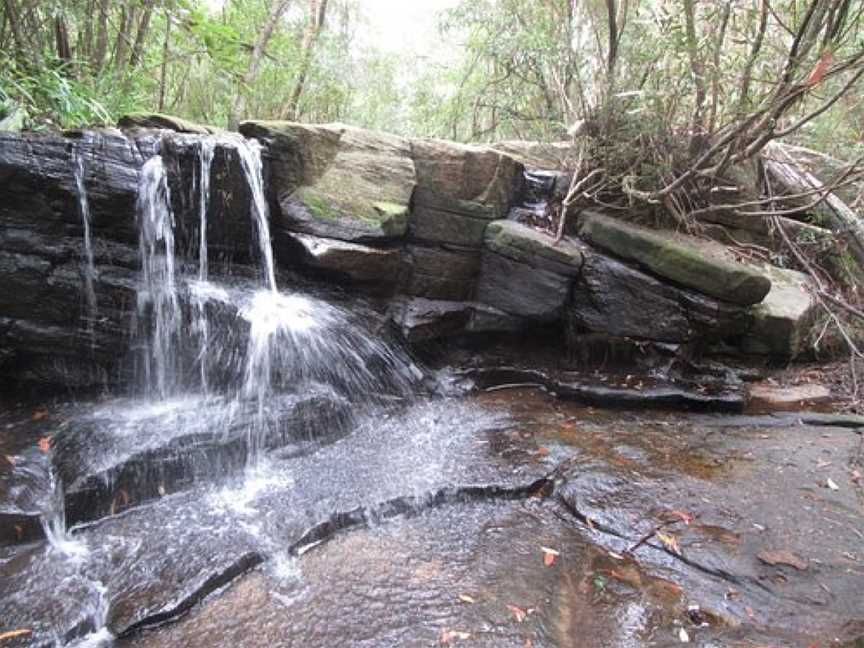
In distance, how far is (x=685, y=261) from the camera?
5066 mm

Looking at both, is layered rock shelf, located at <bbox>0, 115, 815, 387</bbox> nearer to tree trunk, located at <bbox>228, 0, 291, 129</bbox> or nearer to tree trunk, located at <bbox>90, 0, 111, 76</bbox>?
tree trunk, located at <bbox>90, 0, 111, 76</bbox>

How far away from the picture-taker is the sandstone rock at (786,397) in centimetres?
489

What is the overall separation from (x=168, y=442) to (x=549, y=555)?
2.44 meters

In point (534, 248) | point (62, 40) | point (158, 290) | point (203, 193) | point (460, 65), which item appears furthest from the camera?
point (460, 65)

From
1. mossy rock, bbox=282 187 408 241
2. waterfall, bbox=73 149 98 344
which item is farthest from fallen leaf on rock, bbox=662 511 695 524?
waterfall, bbox=73 149 98 344

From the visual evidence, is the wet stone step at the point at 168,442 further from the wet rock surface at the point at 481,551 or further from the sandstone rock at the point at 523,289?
the sandstone rock at the point at 523,289

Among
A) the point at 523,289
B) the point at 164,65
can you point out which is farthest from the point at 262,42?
the point at 523,289

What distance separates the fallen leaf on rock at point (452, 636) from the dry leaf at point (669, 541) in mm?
1269

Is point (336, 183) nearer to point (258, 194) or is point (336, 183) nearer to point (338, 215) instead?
point (338, 215)

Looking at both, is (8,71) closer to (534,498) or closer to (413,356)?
(413,356)

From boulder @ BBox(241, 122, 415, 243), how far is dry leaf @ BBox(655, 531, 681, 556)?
340cm

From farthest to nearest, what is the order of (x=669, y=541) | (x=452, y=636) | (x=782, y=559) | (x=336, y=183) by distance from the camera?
(x=336, y=183)
(x=669, y=541)
(x=782, y=559)
(x=452, y=636)

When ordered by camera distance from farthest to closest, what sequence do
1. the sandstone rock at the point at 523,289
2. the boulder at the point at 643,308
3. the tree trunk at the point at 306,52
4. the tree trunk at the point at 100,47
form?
the tree trunk at the point at 306,52
the tree trunk at the point at 100,47
the sandstone rock at the point at 523,289
the boulder at the point at 643,308

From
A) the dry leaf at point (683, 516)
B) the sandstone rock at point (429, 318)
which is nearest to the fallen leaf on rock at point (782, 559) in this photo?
the dry leaf at point (683, 516)
